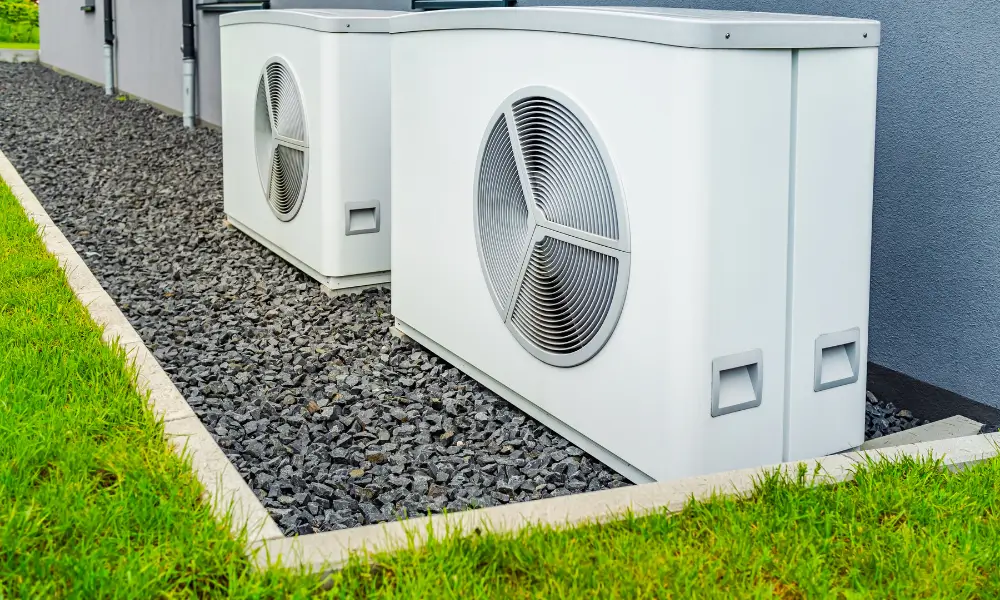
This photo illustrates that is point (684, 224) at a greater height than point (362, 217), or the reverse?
point (684, 224)

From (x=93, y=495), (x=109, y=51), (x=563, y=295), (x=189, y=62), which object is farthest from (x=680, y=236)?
(x=109, y=51)

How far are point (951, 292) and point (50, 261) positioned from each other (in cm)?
321

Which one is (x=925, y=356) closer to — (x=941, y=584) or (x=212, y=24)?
(x=941, y=584)

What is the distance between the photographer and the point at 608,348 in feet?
8.39

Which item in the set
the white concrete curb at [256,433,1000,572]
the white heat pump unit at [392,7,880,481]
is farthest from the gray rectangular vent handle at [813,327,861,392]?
the white concrete curb at [256,433,1000,572]

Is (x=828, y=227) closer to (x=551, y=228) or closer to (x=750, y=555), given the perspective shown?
(x=551, y=228)

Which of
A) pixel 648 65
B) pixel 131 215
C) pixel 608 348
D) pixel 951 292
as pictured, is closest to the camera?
pixel 648 65

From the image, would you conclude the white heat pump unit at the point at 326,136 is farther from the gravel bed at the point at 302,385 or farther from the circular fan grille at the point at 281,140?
the gravel bed at the point at 302,385

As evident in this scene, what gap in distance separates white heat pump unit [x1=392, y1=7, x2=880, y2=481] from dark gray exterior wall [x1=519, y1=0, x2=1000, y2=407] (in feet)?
1.51

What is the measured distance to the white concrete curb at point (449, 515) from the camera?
5.88ft

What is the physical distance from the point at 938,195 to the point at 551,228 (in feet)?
3.63

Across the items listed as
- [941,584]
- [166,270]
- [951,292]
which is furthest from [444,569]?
[166,270]

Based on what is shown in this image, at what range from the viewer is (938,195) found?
9.39 ft

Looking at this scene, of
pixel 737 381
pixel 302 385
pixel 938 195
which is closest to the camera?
pixel 737 381
